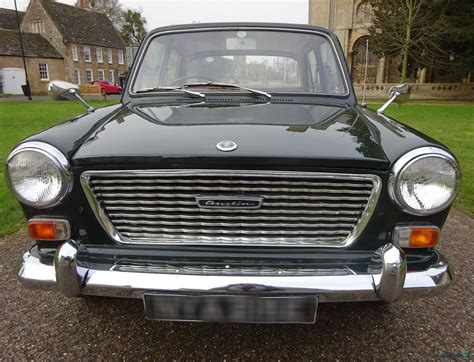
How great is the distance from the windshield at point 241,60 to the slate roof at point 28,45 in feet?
118

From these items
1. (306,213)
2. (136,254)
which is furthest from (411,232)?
(136,254)

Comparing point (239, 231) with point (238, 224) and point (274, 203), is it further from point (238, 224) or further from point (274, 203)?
point (274, 203)

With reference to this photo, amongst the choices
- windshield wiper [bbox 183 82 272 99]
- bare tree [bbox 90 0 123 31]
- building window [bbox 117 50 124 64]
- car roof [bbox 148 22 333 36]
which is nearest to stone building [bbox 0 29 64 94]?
building window [bbox 117 50 124 64]

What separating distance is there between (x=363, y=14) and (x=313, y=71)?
35.3 m

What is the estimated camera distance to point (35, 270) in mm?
1906

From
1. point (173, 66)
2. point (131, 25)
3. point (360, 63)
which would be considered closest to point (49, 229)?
point (173, 66)

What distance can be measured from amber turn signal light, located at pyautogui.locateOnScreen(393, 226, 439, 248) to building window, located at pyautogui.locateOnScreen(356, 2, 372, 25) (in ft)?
118

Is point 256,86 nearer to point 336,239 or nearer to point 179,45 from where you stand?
point 179,45

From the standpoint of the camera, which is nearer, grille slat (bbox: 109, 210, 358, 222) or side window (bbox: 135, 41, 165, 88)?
grille slat (bbox: 109, 210, 358, 222)

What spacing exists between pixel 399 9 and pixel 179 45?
77.7ft

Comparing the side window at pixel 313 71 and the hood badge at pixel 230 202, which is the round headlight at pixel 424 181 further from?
the side window at pixel 313 71

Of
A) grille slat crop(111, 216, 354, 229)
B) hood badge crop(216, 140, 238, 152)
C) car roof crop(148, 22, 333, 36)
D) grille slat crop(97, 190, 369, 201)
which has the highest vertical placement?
car roof crop(148, 22, 333, 36)

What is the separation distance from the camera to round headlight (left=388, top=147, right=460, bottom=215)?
1789 millimetres

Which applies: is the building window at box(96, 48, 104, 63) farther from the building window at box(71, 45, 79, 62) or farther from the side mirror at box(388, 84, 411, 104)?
the side mirror at box(388, 84, 411, 104)
